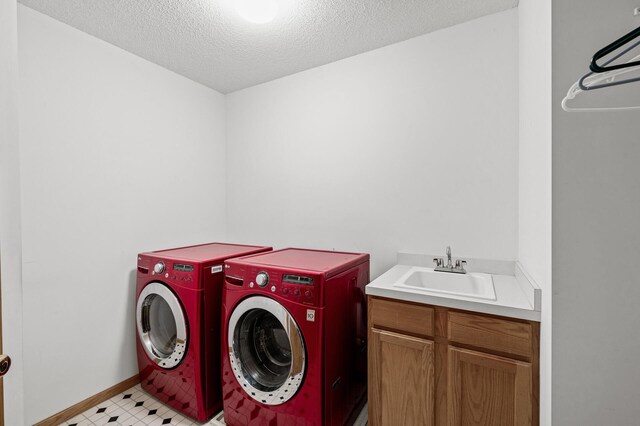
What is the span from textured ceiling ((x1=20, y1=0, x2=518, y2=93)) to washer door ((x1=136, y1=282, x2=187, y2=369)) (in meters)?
1.72

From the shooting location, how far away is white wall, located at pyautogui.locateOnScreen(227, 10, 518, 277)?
1832 mm

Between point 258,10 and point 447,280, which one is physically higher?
point 258,10

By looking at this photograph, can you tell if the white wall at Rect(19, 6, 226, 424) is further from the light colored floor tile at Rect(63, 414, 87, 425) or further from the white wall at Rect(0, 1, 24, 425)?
the white wall at Rect(0, 1, 24, 425)

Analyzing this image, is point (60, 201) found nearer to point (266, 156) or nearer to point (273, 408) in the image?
point (266, 156)

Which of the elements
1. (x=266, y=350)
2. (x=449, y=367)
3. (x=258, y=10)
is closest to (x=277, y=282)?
(x=266, y=350)

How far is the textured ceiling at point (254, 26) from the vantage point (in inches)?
67.6

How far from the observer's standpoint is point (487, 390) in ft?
4.23

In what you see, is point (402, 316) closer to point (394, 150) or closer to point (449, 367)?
point (449, 367)

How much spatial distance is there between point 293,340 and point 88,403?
5.26 feet

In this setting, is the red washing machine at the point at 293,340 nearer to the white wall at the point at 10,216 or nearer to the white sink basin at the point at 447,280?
the white sink basin at the point at 447,280
